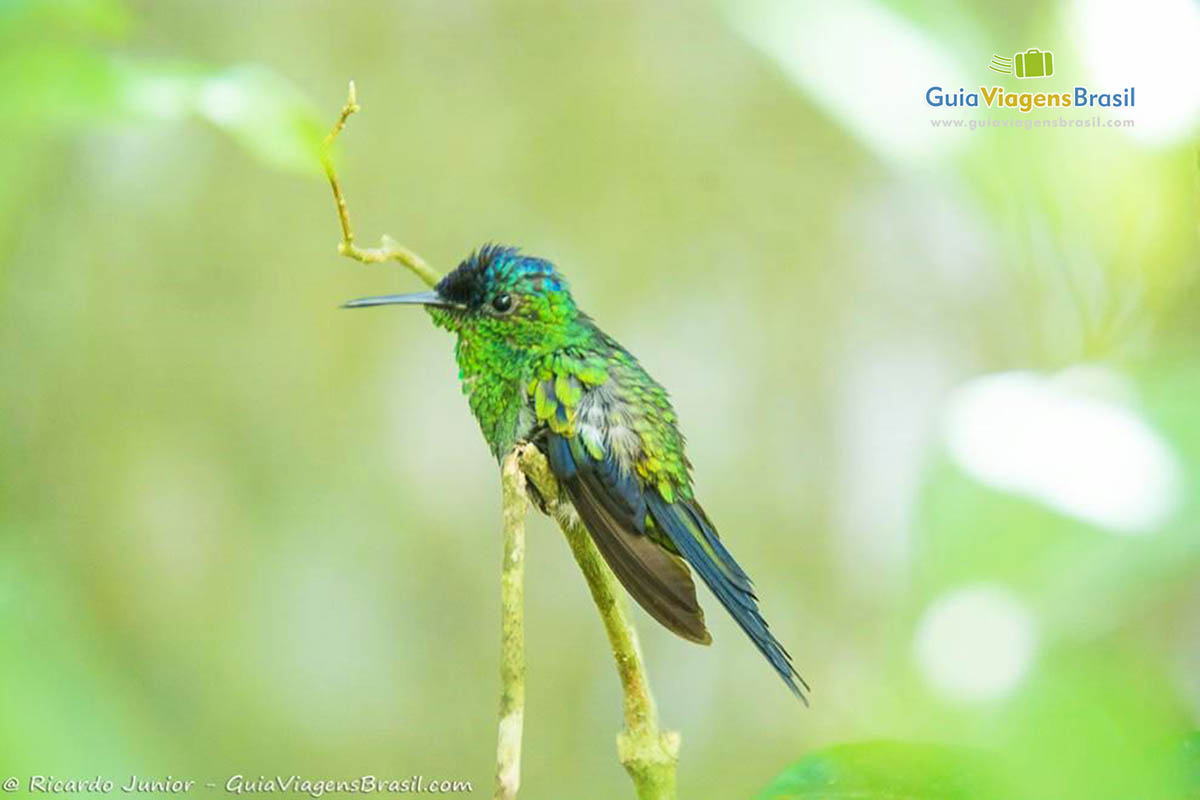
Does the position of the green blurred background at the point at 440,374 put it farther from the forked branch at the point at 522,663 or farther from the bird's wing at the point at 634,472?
the forked branch at the point at 522,663

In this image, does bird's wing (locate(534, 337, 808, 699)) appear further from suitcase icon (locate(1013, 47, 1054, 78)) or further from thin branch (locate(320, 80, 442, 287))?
suitcase icon (locate(1013, 47, 1054, 78))

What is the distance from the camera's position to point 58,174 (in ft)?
8.34

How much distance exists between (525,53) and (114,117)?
1945mm

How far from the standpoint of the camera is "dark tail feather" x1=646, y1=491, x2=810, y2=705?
1341 mm

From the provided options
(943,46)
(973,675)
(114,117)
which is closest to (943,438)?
(973,675)

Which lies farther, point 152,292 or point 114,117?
point 152,292

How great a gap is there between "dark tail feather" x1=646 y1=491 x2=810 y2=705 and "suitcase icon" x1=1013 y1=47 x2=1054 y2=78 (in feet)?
2.52

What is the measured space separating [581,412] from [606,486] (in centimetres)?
11

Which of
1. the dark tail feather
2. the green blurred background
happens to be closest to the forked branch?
the dark tail feather

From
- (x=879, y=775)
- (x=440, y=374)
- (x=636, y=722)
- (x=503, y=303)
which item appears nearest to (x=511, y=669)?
(x=636, y=722)

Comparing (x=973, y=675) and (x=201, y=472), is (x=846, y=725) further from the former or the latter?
(x=973, y=675)

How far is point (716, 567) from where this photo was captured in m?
1.44

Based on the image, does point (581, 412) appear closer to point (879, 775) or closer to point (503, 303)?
point (503, 303)

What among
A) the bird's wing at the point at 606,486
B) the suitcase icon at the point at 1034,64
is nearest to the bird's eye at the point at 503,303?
the bird's wing at the point at 606,486
